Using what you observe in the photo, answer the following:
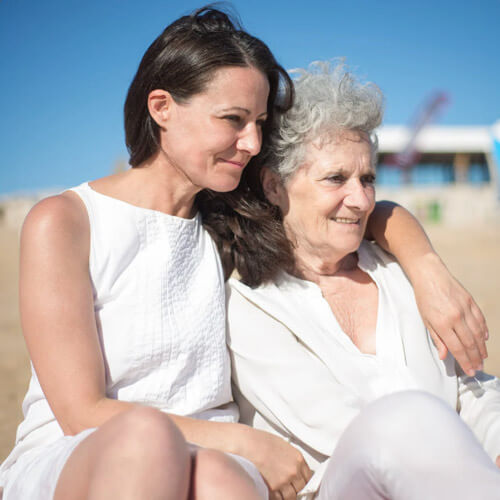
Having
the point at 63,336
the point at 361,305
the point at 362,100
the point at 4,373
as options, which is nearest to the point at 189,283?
the point at 63,336

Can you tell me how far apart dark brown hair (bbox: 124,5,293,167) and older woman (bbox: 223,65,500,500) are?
383 millimetres

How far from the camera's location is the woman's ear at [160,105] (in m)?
2.20

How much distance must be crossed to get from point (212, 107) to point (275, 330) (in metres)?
0.99

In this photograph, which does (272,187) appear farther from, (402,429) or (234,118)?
(402,429)

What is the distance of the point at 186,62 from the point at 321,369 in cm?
140

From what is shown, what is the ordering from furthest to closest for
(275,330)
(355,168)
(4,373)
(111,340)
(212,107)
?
(4,373)
(355,168)
(275,330)
(212,107)
(111,340)

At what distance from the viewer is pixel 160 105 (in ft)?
7.36

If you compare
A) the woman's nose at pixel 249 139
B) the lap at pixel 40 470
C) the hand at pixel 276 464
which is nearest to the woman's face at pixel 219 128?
the woman's nose at pixel 249 139

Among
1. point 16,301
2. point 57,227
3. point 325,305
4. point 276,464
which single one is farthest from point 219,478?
point 16,301

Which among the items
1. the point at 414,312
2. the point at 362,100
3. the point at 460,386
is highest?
the point at 362,100

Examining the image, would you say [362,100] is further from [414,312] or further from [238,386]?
[238,386]

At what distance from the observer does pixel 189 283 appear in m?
2.23

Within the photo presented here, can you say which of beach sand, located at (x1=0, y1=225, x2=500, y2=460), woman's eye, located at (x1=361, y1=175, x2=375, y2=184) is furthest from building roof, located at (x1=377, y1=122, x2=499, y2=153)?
woman's eye, located at (x1=361, y1=175, x2=375, y2=184)

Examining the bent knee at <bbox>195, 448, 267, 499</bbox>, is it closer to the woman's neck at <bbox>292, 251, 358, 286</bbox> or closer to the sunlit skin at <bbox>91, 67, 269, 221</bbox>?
the sunlit skin at <bbox>91, 67, 269, 221</bbox>
